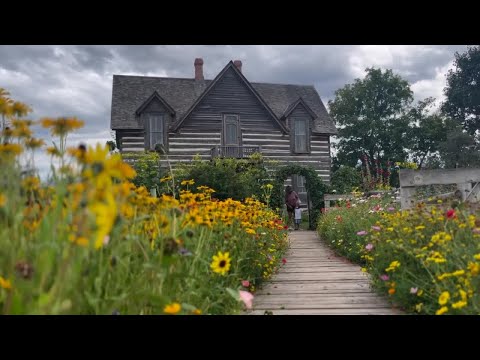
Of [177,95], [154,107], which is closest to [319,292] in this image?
[154,107]

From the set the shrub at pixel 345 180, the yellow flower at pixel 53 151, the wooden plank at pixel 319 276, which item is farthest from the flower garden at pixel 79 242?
the shrub at pixel 345 180

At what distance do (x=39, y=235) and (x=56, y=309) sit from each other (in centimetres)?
55

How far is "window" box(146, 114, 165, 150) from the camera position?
1689 centimetres

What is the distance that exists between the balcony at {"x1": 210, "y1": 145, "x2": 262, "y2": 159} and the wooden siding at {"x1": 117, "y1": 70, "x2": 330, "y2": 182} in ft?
0.85

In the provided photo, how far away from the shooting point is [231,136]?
58.7 ft

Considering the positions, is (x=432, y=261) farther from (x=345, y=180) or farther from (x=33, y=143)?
(x=345, y=180)

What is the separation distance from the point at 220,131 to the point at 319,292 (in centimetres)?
1365

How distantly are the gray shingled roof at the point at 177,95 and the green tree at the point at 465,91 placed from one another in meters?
10.7

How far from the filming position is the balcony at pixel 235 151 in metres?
17.5

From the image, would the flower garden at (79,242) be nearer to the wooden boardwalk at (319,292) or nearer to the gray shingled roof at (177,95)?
the wooden boardwalk at (319,292)

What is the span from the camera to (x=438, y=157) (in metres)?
25.0

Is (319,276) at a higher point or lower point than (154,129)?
lower
